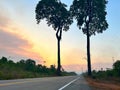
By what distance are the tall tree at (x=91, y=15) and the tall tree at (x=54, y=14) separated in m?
10.6

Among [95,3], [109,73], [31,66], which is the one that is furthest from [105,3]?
[31,66]

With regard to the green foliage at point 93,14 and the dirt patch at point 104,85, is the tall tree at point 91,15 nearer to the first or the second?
the green foliage at point 93,14

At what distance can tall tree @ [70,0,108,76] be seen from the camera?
6988 centimetres

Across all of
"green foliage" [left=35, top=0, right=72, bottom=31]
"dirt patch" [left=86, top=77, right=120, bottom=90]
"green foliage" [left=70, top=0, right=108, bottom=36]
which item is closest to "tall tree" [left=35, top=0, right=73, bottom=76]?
"green foliage" [left=35, top=0, right=72, bottom=31]

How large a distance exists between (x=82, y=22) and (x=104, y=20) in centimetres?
416

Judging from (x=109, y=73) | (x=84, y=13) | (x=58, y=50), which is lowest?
(x=109, y=73)

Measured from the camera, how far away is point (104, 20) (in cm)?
7100

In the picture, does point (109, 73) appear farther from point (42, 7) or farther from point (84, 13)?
point (42, 7)

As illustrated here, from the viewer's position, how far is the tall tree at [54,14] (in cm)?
8262

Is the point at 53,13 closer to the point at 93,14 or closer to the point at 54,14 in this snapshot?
the point at 54,14

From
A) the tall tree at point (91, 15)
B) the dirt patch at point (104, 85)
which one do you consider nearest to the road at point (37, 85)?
the dirt patch at point (104, 85)

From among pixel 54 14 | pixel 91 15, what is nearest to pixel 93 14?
pixel 91 15

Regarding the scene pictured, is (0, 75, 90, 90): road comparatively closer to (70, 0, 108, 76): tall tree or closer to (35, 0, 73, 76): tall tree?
(70, 0, 108, 76): tall tree

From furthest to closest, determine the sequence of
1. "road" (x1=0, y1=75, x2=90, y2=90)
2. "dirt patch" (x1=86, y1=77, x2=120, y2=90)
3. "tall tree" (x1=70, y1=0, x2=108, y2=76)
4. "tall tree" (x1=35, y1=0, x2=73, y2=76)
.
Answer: "tall tree" (x1=35, y1=0, x2=73, y2=76) → "tall tree" (x1=70, y1=0, x2=108, y2=76) → "dirt patch" (x1=86, y1=77, x2=120, y2=90) → "road" (x1=0, y1=75, x2=90, y2=90)
